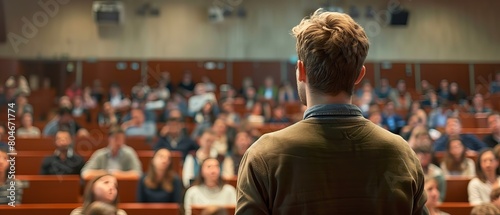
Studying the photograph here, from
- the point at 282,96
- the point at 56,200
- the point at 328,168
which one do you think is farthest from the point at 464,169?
the point at 282,96

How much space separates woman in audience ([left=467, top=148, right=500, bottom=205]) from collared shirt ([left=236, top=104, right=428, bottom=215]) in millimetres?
3621

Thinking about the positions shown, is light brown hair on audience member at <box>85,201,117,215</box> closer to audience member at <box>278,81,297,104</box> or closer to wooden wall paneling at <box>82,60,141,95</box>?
audience member at <box>278,81,297,104</box>

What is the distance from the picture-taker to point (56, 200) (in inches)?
171

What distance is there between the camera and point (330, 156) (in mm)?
Result: 1034

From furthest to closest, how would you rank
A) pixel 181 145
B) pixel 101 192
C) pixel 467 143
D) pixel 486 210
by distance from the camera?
1. pixel 467 143
2. pixel 181 145
3. pixel 101 192
4. pixel 486 210

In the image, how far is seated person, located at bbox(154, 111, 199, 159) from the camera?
19.2 ft

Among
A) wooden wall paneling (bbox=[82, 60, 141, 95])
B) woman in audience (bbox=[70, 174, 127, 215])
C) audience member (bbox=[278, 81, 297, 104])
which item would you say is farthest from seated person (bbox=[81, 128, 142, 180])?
wooden wall paneling (bbox=[82, 60, 141, 95])

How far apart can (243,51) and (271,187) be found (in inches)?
430

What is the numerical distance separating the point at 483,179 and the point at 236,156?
6.89 ft

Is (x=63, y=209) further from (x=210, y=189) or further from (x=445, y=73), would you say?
(x=445, y=73)

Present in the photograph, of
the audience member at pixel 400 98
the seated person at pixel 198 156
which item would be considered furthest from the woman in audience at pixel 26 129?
the audience member at pixel 400 98

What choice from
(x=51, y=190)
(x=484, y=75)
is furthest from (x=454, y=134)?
(x=484, y=75)

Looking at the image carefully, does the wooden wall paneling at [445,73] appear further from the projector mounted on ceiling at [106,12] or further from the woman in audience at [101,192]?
the woman in audience at [101,192]

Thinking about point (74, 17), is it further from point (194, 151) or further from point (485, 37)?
point (485, 37)
